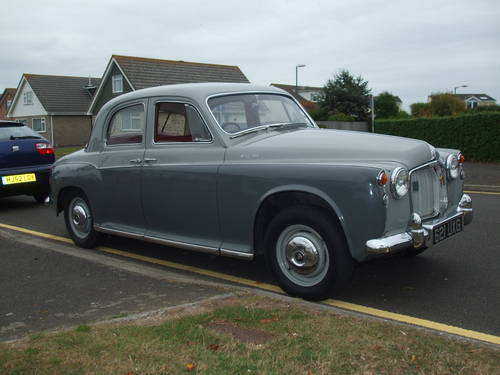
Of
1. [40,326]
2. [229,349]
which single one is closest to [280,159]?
[229,349]

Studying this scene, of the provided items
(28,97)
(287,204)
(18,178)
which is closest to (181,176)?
(287,204)

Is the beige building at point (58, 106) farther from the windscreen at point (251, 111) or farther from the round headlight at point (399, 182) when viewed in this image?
the round headlight at point (399, 182)

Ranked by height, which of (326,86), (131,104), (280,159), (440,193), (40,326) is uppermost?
(326,86)

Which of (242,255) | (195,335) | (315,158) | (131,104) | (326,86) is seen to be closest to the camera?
(195,335)

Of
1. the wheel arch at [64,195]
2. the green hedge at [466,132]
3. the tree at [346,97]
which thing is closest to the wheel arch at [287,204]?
the wheel arch at [64,195]

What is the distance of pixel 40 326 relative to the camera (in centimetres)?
423

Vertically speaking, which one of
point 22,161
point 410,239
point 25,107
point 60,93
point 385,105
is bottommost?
point 410,239

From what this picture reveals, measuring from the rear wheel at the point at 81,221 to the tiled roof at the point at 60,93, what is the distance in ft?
152

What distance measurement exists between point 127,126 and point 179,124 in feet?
2.92

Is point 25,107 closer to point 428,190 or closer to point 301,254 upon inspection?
point 301,254

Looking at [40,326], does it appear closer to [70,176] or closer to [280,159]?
[280,159]

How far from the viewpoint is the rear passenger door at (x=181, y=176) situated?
5.33 m

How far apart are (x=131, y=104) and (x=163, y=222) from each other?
1.45m

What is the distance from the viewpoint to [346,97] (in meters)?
50.5
